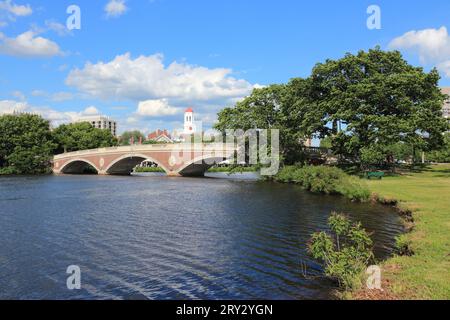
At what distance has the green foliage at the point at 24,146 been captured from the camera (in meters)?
87.2

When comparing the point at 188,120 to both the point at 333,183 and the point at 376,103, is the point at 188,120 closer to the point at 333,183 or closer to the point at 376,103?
the point at 376,103

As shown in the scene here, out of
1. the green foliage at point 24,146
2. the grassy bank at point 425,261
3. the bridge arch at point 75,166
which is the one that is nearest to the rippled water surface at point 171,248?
the grassy bank at point 425,261

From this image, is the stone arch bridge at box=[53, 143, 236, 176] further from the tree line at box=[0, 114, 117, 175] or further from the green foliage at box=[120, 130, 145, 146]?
the green foliage at box=[120, 130, 145, 146]

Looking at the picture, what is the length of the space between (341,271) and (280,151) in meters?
48.8

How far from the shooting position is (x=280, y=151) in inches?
2336

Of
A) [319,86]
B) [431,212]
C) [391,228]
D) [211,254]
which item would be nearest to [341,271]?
[211,254]

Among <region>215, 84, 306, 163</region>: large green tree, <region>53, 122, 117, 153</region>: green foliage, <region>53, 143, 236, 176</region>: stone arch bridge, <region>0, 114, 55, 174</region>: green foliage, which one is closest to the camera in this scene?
<region>215, 84, 306, 163</region>: large green tree

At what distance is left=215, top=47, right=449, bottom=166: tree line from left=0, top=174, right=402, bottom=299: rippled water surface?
1638 centimetres

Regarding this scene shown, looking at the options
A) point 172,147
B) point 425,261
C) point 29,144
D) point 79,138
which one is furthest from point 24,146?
point 425,261

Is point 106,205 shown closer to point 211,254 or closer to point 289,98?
point 211,254

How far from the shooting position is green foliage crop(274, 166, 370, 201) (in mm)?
31828

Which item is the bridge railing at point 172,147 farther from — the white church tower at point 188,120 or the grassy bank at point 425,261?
the white church tower at point 188,120

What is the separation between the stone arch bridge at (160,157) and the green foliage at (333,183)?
22062 mm

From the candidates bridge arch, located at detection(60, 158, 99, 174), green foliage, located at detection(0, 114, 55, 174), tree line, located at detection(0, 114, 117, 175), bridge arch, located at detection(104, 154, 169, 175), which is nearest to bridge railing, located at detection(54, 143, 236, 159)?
bridge arch, located at detection(104, 154, 169, 175)
